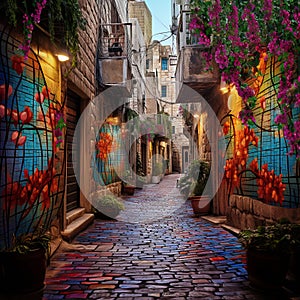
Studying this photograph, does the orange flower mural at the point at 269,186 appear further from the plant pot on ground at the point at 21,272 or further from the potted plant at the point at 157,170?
the potted plant at the point at 157,170

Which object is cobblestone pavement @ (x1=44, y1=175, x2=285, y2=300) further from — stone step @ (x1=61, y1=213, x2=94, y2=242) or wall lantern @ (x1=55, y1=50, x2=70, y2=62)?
wall lantern @ (x1=55, y1=50, x2=70, y2=62)

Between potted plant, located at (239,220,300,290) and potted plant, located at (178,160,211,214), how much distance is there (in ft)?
17.1

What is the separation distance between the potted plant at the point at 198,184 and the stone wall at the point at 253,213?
5.53 feet

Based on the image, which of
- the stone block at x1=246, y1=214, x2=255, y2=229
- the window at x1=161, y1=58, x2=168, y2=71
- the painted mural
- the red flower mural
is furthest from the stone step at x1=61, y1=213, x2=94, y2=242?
the window at x1=161, y1=58, x2=168, y2=71

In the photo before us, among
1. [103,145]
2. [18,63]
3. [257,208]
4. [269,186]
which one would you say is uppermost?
[18,63]

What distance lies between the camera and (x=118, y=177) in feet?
43.4

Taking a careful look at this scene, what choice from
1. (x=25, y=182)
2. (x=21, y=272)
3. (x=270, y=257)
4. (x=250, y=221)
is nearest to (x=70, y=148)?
(x=25, y=182)

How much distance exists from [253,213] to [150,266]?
2.18 metres

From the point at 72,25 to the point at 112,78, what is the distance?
190 inches

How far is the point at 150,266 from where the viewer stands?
14.9ft

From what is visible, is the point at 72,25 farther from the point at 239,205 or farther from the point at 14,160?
the point at 239,205

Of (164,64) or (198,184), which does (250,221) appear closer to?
(198,184)

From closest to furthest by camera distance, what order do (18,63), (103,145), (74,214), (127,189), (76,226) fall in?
1. (18,63)
2. (76,226)
3. (74,214)
4. (103,145)
5. (127,189)

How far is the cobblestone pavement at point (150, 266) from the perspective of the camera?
3605mm
